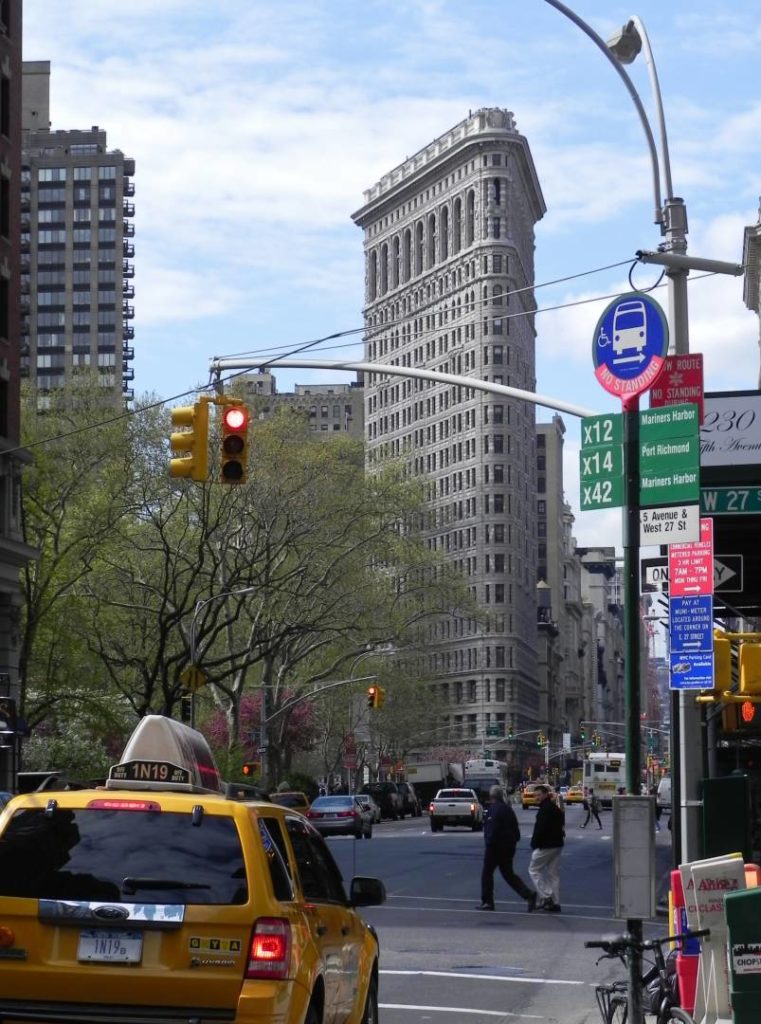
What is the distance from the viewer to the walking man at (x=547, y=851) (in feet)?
79.1

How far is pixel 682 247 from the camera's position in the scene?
1541 centimetres

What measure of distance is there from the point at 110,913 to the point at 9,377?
129ft

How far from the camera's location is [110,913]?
7.84 metres

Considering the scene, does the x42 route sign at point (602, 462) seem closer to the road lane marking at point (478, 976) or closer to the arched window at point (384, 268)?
the road lane marking at point (478, 976)

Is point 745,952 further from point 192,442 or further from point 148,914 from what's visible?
point 192,442

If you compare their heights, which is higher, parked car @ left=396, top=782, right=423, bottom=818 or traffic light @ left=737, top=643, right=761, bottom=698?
traffic light @ left=737, top=643, right=761, bottom=698

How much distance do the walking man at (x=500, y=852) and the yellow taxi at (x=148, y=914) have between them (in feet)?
53.6

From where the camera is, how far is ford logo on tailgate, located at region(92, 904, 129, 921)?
25.7 ft

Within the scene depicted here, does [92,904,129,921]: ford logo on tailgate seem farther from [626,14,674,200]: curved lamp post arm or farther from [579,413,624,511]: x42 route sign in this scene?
[626,14,674,200]: curved lamp post arm

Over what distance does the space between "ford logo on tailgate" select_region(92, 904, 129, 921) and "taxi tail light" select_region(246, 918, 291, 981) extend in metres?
0.60

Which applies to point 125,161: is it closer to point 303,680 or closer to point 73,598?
point 303,680

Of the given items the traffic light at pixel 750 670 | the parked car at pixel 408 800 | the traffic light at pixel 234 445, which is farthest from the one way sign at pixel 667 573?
the parked car at pixel 408 800

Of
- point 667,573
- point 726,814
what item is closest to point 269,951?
point 667,573

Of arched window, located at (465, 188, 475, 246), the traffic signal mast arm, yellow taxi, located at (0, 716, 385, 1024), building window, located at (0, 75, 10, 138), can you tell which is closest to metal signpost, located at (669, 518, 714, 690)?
the traffic signal mast arm
